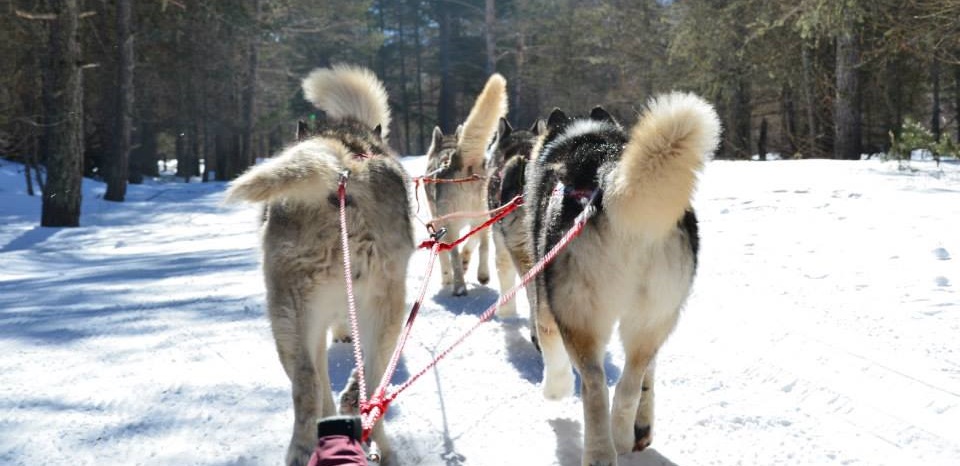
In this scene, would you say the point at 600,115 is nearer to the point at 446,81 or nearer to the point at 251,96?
the point at 251,96

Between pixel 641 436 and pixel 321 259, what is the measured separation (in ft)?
5.49

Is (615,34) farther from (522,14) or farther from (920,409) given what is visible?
(920,409)

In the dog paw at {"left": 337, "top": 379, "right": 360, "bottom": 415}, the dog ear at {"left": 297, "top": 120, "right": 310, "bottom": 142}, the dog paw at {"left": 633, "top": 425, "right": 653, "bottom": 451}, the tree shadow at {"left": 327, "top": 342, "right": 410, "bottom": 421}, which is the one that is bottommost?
the tree shadow at {"left": 327, "top": 342, "right": 410, "bottom": 421}

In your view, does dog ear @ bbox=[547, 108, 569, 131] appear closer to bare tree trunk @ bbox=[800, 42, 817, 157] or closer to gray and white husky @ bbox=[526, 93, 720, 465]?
gray and white husky @ bbox=[526, 93, 720, 465]

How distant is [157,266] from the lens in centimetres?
849

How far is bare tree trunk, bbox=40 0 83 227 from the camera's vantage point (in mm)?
11828

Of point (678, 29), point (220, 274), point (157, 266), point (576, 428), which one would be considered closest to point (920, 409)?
point (576, 428)

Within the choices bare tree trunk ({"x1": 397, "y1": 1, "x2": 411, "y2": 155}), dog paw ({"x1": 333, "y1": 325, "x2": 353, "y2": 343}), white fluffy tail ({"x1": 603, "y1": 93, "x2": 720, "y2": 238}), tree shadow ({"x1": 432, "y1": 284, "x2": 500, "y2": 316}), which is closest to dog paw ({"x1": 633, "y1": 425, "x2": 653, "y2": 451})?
white fluffy tail ({"x1": 603, "y1": 93, "x2": 720, "y2": 238})

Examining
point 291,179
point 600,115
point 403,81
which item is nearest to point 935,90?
point 600,115

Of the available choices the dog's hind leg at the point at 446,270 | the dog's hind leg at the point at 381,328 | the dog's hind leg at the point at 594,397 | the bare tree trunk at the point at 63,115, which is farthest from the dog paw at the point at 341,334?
the bare tree trunk at the point at 63,115

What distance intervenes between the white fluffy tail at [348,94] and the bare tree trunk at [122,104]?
1496 centimetres

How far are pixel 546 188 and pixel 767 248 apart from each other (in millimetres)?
4242

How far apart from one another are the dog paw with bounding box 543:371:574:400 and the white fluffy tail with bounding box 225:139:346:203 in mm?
1758

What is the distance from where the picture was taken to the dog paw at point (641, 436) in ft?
→ 10.5
